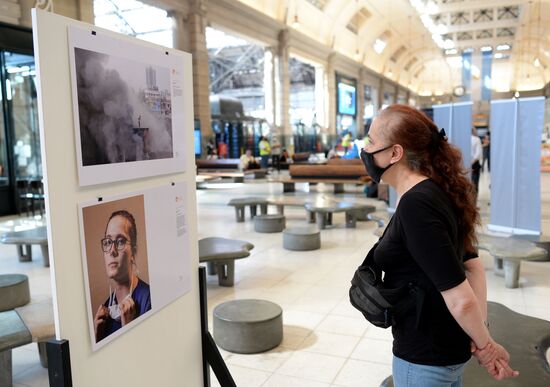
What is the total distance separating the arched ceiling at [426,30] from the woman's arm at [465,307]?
19876 mm

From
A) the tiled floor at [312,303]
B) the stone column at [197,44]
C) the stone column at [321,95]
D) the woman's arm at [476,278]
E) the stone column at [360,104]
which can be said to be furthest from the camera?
the stone column at [360,104]

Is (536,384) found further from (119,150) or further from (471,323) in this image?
(119,150)

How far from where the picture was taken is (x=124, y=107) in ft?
5.89

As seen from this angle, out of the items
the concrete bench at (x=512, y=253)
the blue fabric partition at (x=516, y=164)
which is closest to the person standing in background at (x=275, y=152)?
the blue fabric partition at (x=516, y=164)

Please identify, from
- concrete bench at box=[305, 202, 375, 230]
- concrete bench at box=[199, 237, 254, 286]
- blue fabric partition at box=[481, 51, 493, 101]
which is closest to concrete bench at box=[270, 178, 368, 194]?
concrete bench at box=[305, 202, 375, 230]

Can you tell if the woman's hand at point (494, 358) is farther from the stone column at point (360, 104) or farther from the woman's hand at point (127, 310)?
the stone column at point (360, 104)

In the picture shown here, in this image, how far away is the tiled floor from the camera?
11.4 feet

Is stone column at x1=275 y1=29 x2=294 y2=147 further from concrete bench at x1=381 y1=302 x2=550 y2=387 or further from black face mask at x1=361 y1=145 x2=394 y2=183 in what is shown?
black face mask at x1=361 y1=145 x2=394 y2=183

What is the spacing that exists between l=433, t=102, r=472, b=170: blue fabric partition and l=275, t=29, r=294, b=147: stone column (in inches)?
599

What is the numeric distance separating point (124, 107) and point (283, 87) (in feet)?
73.3

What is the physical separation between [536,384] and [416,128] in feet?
5.25

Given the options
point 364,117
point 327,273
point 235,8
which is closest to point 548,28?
point 364,117

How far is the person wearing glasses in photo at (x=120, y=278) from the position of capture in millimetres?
1730

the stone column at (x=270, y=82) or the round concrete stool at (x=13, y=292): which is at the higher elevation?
the stone column at (x=270, y=82)
